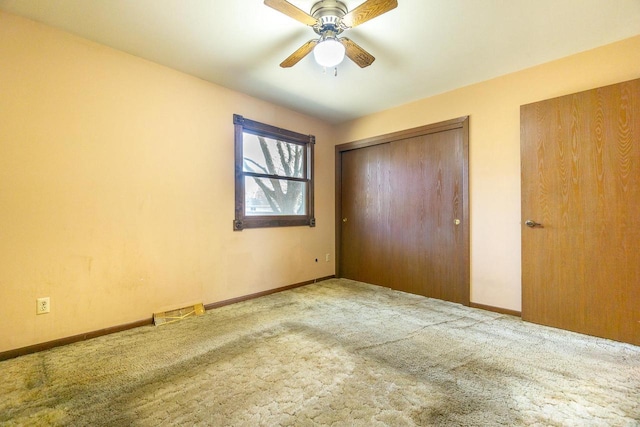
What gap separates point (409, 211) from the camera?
3.61 m

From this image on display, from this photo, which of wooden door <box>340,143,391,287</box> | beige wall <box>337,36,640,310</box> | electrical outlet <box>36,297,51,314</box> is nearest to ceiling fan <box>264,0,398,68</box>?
beige wall <box>337,36,640,310</box>

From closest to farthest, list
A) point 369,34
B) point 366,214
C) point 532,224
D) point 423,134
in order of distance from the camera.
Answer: point 369,34, point 532,224, point 423,134, point 366,214

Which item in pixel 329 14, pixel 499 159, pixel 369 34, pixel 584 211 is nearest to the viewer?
pixel 329 14

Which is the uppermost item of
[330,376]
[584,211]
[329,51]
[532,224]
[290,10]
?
[290,10]

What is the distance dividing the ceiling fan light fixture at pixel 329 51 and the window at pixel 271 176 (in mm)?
1529

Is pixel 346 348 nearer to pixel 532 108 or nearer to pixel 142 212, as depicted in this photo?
pixel 142 212

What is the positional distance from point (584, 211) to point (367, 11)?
2.33 meters

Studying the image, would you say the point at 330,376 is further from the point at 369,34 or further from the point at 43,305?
the point at 369,34

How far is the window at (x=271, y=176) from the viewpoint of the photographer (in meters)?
3.27

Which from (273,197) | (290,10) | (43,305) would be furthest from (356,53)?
(43,305)

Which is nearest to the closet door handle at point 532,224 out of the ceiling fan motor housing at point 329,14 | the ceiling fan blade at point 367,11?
the ceiling fan blade at point 367,11

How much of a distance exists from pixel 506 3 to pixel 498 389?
7.96ft

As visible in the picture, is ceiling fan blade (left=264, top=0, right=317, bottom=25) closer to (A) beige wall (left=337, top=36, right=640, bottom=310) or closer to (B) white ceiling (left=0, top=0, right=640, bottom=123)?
(B) white ceiling (left=0, top=0, right=640, bottom=123)

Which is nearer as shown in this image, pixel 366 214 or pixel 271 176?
pixel 271 176
